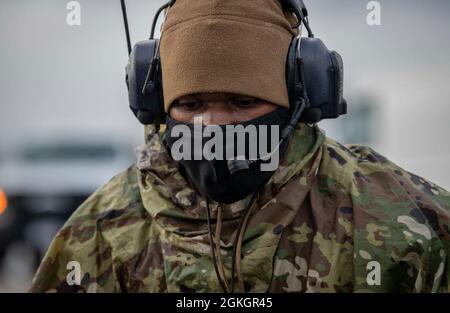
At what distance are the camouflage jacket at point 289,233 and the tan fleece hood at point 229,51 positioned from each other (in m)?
0.32

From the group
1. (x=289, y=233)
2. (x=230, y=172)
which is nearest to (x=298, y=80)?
(x=230, y=172)

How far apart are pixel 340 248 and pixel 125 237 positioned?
0.79 meters

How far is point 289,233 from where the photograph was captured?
304cm

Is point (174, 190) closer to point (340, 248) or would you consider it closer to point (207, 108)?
point (207, 108)

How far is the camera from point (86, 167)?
27.8ft

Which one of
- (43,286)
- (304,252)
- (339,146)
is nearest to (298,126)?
(339,146)

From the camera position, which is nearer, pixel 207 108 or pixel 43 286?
pixel 207 108

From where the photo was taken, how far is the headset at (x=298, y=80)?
2.91 m

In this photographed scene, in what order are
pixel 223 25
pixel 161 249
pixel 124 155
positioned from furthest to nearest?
1. pixel 124 155
2. pixel 161 249
3. pixel 223 25

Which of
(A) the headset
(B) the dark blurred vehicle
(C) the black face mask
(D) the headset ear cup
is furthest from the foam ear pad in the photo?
(B) the dark blurred vehicle

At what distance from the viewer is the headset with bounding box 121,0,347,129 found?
2.91 m

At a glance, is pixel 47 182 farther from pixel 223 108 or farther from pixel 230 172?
pixel 230 172

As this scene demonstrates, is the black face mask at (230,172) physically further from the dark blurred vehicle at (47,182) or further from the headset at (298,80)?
the dark blurred vehicle at (47,182)

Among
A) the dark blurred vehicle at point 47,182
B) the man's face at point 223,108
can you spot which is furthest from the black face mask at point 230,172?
the dark blurred vehicle at point 47,182
